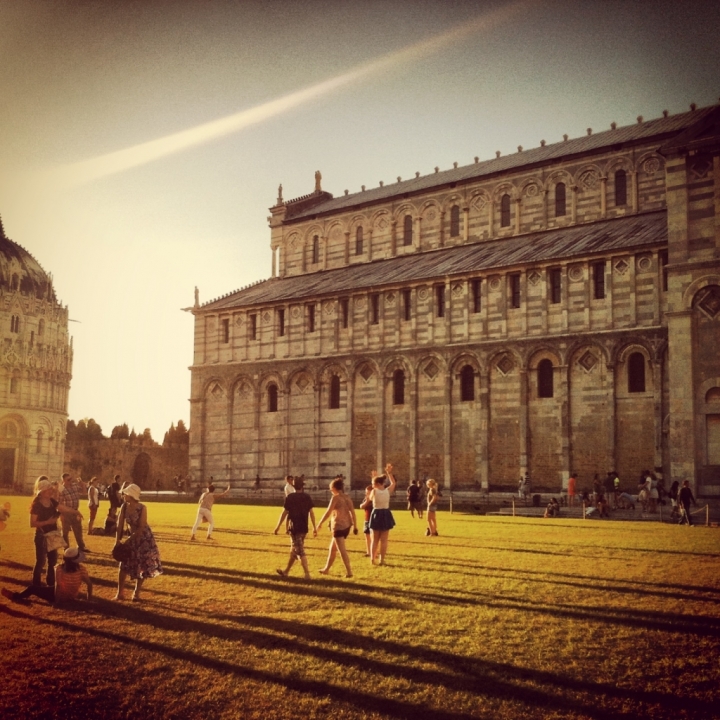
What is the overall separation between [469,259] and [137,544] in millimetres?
37633

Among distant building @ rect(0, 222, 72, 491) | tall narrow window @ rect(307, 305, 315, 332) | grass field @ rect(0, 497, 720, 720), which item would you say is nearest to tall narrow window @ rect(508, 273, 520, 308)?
tall narrow window @ rect(307, 305, 315, 332)

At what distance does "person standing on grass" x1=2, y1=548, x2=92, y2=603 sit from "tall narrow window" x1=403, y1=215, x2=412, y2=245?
4475 centimetres

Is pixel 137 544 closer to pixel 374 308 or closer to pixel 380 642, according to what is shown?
pixel 380 642

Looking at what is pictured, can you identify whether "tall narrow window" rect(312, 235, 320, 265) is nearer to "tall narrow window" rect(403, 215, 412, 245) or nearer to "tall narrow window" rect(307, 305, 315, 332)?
"tall narrow window" rect(403, 215, 412, 245)

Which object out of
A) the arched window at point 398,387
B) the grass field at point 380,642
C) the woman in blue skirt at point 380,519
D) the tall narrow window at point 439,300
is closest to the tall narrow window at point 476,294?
the tall narrow window at point 439,300

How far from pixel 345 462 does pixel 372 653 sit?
131 ft

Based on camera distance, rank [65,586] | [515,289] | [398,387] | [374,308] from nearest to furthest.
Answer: [65,586] → [515,289] → [398,387] → [374,308]

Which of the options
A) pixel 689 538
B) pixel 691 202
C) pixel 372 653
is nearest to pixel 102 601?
pixel 372 653

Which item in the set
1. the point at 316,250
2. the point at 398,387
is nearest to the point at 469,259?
the point at 398,387

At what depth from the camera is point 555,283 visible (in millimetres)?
42875

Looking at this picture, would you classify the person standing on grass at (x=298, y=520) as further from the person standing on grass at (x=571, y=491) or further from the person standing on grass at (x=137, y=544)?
the person standing on grass at (x=571, y=491)

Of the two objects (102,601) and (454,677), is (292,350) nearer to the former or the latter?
(102,601)

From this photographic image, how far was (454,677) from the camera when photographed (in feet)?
28.9

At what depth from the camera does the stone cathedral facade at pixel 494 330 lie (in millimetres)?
32656
